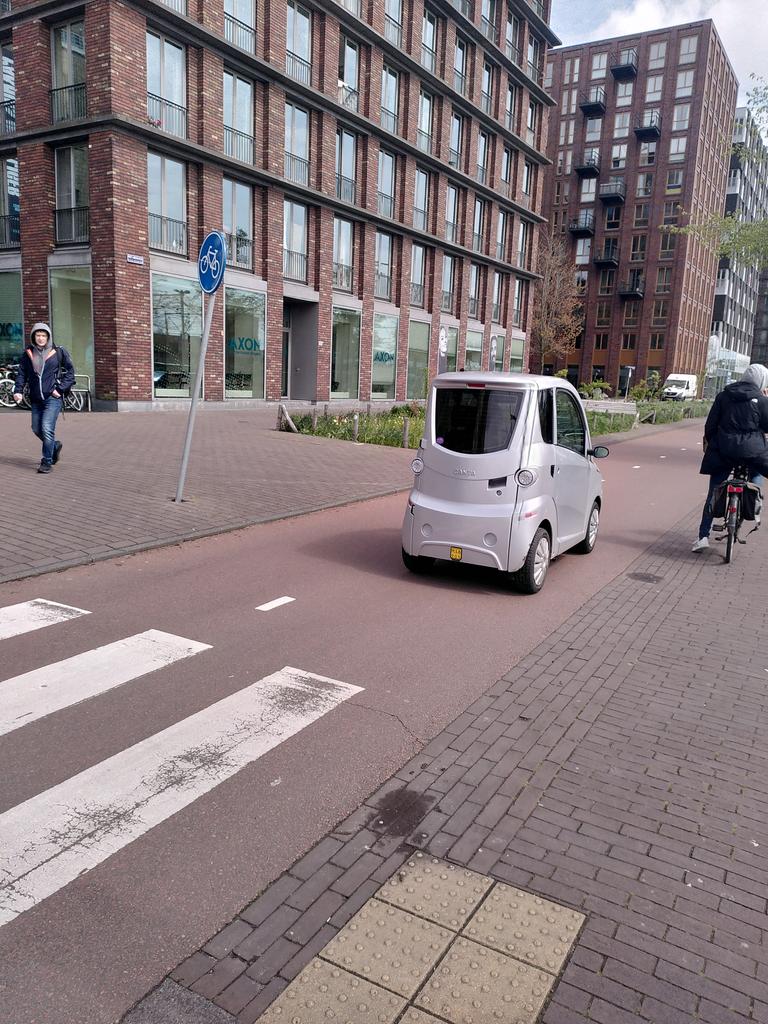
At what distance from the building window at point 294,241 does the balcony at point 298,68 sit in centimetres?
380

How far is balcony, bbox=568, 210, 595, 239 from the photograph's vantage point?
73562 millimetres

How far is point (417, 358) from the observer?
112 ft

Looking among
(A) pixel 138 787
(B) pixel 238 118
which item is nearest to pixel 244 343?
(B) pixel 238 118

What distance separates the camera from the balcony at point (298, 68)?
82.1 ft

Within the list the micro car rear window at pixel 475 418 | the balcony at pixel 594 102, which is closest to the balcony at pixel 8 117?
the micro car rear window at pixel 475 418

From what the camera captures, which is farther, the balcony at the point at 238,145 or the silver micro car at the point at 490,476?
the balcony at the point at 238,145

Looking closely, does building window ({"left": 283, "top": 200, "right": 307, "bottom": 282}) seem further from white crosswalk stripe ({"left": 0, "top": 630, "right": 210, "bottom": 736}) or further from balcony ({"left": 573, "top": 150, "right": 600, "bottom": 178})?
balcony ({"left": 573, "top": 150, "right": 600, "bottom": 178})

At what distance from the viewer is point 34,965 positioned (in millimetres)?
2342

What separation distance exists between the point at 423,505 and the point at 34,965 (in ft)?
16.0

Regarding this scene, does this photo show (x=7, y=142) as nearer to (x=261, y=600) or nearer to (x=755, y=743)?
(x=261, y=600)

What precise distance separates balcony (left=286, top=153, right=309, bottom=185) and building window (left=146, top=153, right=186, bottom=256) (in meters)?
4.80

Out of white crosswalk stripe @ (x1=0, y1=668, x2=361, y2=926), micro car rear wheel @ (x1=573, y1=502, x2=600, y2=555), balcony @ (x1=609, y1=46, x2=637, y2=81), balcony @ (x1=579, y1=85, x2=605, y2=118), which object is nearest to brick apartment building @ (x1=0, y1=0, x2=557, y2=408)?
micro car rear wheel @ (x1=573, y1=502, x2=600, y2=555)

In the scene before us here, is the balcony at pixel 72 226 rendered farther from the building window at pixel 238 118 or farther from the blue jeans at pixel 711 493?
the blue jeans at pixel 711 493

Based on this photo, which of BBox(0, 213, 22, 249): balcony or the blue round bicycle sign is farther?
BBox(0, 213, 22, 249): balcony
